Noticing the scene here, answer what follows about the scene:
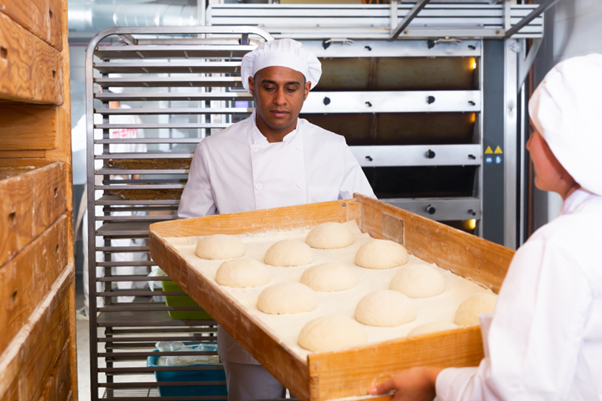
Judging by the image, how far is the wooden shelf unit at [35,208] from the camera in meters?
1.02

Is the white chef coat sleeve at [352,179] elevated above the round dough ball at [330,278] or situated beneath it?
elevated above

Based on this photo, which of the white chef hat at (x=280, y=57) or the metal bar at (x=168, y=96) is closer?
A: the white chef hat at (x=280, y=57)

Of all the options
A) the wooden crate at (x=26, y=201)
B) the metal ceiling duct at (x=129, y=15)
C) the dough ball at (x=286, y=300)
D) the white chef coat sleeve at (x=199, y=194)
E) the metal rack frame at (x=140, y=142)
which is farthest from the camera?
the metal ceiling duct at (x=129, y=15)

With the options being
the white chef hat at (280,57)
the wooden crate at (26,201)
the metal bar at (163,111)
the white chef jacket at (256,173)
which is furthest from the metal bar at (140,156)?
the wooden crate at (26,201)

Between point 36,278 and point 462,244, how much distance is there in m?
1.09

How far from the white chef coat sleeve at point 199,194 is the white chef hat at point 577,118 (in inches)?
60.8

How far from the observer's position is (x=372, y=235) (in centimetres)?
187

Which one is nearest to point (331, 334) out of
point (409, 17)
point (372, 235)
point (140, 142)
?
point (372, 235)

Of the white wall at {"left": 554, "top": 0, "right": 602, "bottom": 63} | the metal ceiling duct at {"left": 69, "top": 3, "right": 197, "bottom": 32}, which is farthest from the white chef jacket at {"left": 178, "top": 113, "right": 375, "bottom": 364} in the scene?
the metal ceiling duct at {"left": 69, "top": 3, "right": 197, "bottom": 32}

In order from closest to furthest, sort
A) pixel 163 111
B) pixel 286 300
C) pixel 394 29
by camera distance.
→ 1. pixel 286 300
2. pixel 163 111
3. pixel 394 29

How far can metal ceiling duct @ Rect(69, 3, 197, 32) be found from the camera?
4043mm

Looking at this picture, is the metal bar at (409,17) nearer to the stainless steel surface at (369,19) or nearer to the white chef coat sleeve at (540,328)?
the stainless steel surface at (369,19)

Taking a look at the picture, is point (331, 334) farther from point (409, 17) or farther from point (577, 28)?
point (577, 28)

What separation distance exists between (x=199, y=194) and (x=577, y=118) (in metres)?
1.61
